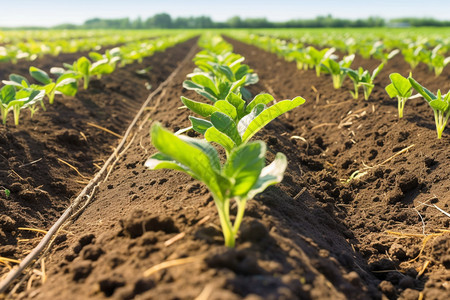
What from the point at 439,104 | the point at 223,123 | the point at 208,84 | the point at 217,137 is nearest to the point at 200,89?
the point at 208,84

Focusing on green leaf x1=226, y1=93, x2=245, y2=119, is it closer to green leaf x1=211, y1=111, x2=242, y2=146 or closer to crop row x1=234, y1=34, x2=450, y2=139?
green leaf x1=211, y1=111, x2=242, y2=146

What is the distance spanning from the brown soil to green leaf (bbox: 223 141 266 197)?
213 millimetres

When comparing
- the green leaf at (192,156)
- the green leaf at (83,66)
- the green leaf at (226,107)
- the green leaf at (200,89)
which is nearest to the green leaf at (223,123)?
the green leaf at (226,107)

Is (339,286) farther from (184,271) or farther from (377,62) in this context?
(377,62)

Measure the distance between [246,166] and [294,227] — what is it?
63cm

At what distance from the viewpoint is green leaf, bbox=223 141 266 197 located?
1635 mm

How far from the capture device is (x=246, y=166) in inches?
65.9

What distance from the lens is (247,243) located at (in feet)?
5.53

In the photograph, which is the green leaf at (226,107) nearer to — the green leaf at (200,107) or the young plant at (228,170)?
the green leaf at (200,107)

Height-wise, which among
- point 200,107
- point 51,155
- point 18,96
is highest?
point 200,107

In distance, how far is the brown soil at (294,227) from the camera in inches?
60.6

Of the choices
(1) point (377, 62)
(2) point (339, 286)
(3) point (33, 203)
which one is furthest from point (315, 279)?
(1) point (377, 62)

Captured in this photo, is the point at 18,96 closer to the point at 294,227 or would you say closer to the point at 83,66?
the point at 83,66

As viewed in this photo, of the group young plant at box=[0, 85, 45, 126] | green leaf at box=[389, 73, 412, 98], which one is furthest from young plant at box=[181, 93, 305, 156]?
young plant at box=[0, 85, 45, 126]
